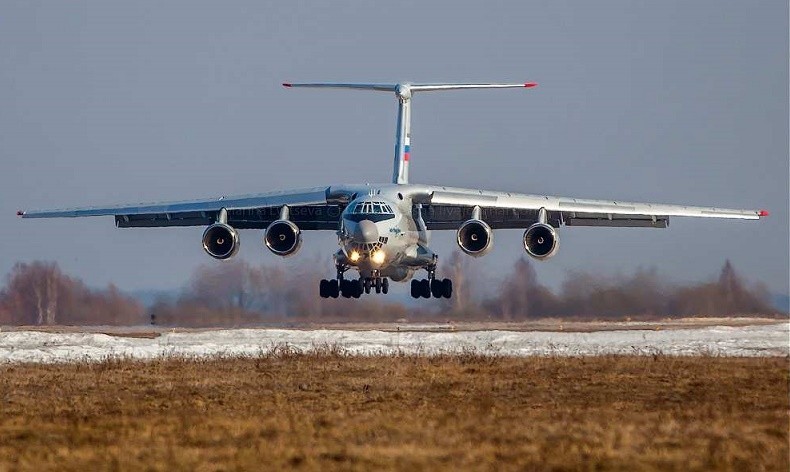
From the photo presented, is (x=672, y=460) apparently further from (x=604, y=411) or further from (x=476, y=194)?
(x=476, y=194)

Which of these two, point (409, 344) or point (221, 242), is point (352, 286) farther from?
point (409, 344)

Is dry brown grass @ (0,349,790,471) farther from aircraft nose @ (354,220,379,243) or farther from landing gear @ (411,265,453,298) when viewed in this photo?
landing gear @ (411,265,453,298)

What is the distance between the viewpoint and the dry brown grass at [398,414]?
10461 mm

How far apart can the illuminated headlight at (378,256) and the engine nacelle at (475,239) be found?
2209 mm

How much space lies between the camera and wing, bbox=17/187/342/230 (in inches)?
1234

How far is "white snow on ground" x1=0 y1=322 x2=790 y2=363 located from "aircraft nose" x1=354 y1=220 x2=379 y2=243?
208 centimetres

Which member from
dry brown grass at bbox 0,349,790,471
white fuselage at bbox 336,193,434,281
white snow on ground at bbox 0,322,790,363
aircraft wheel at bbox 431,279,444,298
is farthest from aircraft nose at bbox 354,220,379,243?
dry brown grass at bbox 0,349,790,471

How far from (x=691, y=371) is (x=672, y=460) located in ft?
27.3

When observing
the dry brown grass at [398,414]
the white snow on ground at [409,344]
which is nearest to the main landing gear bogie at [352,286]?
the white snow on ground at [409,344]

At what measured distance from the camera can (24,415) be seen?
1420 cm

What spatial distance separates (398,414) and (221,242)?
17.9 meters

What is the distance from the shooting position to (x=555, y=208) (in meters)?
31.2

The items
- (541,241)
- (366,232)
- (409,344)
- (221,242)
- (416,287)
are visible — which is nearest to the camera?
(409,344)

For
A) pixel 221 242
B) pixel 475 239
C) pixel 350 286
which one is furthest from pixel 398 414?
pixel 350 286
